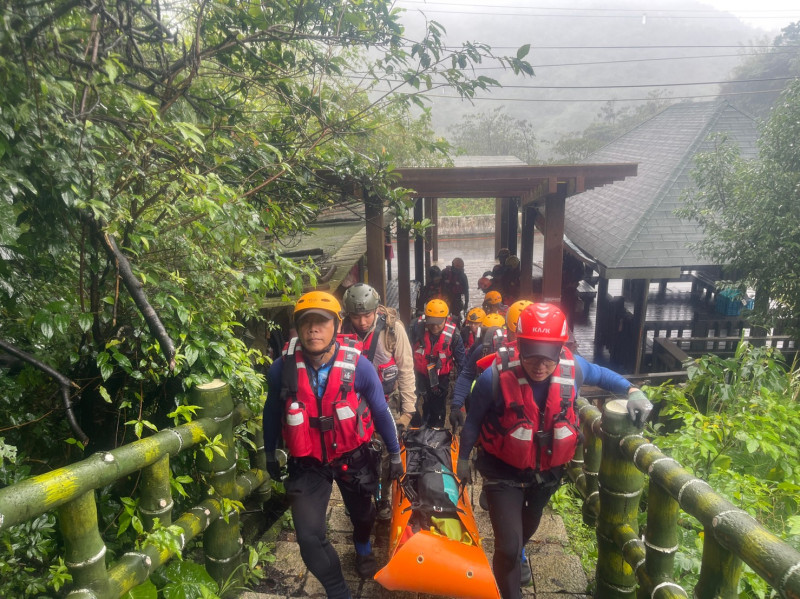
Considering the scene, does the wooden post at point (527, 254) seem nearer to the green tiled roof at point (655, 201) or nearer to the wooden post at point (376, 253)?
the green tiled roof at point (655, 201)

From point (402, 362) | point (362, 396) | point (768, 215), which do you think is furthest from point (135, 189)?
point (768, 215)

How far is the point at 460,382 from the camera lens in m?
3.99

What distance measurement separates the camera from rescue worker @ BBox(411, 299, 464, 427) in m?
5.30

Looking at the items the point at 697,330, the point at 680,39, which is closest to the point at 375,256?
the point at 697,330

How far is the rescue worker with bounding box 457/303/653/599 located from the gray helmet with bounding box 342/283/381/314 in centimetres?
138

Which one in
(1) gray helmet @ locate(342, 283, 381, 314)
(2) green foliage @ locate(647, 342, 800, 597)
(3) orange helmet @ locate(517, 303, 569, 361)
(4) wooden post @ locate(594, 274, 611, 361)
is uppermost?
(3) orange helmet @ locate(517, 303, 569, 361)

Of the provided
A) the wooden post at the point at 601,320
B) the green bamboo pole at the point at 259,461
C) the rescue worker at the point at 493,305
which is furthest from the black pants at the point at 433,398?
the wooden post at the point at 601,320

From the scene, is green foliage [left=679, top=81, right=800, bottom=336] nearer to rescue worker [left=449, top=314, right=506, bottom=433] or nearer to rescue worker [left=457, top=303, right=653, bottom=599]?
rescue worker [left=449, top=314, right=506, bottom=433]

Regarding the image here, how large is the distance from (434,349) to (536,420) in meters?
2.70

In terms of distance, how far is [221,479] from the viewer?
8.73 ft

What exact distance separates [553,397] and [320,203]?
3.92 metres

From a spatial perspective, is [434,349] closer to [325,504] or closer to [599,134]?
[325,504]

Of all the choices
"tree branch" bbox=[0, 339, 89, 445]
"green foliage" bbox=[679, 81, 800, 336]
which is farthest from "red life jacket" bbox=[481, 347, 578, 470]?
"green foliage" bbox=[679, 81, 800, 336]

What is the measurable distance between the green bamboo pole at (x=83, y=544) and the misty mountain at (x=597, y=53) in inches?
3153
